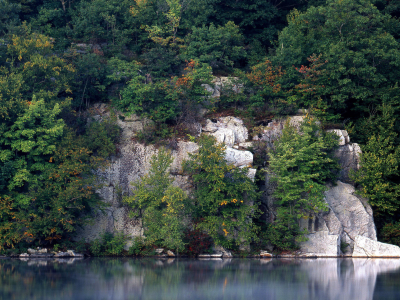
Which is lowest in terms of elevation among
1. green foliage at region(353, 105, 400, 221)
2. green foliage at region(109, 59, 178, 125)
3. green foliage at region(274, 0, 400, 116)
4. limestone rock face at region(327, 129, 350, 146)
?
green foliage at region(353, 105, 400, 221)

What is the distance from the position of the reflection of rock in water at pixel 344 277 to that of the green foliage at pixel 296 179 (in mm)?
3591

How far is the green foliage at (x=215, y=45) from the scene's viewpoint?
36.2m

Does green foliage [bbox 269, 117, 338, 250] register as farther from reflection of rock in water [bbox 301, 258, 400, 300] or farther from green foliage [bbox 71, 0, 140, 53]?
green foliage [bbox 71, 0, 140, 53]

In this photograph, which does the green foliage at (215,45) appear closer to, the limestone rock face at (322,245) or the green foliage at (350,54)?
the green foliage at (350,54)

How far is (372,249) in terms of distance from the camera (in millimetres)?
28938

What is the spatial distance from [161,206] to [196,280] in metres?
10.6

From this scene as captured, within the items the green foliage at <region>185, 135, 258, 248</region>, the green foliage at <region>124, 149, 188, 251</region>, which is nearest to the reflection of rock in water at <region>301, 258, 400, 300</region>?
the green foliage at <region>185, 135, 258, 248</region>

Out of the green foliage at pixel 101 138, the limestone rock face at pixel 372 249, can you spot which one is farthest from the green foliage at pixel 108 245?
Result: the limestone rock face at pixel 372 249

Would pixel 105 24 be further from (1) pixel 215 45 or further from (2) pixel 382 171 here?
(2) pixel 382 171

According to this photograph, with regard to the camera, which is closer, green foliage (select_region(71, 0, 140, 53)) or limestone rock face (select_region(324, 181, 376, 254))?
limestone rock face (select_region(324, 181, 376, 254))

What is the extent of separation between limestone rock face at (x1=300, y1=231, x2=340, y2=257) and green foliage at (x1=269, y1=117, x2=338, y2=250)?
850 mm

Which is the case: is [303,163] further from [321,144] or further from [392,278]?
[392,278]

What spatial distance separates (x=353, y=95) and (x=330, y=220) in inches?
378

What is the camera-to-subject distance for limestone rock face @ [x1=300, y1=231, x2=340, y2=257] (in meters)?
29.2
